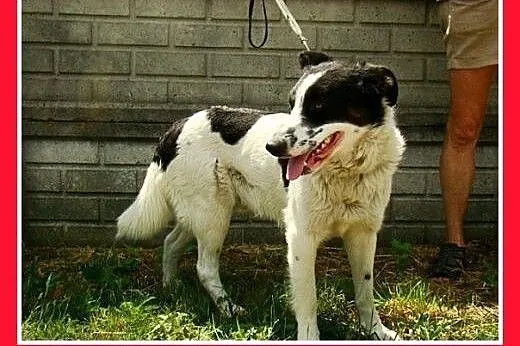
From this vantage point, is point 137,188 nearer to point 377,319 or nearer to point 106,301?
point 106,301

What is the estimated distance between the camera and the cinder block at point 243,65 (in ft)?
18.1

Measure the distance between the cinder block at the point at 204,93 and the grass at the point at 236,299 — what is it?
1.10 meters

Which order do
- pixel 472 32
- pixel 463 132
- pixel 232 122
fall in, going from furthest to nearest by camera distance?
pixel 463 132
pixel 472 32
pixel 232 122

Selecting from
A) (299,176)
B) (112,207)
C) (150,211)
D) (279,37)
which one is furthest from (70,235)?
(299,176)

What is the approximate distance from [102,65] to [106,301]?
6.31 feet

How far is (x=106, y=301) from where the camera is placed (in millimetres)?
4293

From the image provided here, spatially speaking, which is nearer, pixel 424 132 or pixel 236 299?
pixel 236 299

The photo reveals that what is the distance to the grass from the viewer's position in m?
3.86

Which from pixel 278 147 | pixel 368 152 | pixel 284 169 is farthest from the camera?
pixel 284 169

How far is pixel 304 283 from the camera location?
3.69 metres

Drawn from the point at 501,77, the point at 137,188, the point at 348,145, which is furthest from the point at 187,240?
the point at 501,77

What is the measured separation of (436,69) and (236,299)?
237 cm

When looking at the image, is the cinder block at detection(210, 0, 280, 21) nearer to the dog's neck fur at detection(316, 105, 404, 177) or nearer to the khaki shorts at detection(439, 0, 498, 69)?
the khaki shorts at detection(439, 0, 498, 69)

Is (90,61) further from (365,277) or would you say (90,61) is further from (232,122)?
(365,277)
